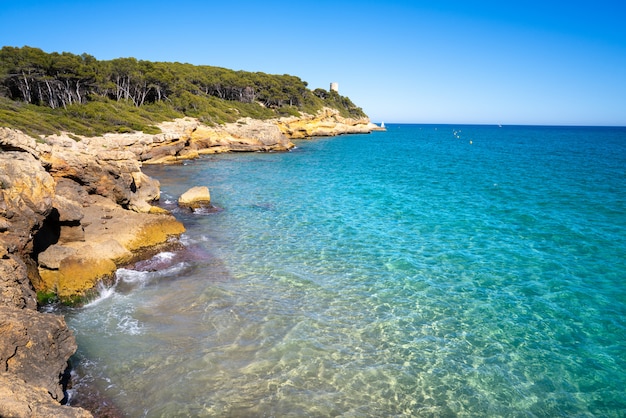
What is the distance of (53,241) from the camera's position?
1322 cm

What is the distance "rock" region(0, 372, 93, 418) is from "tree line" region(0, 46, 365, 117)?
176 ft

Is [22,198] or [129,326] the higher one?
[22,198]

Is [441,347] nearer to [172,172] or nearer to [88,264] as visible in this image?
[88,264]

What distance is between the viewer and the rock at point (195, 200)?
2323 centimetres

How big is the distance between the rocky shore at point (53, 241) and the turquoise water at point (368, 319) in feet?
3.72

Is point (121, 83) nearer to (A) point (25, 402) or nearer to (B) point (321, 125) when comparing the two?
(B) point (321, 125)

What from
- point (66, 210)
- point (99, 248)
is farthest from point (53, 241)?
point (99, 248)

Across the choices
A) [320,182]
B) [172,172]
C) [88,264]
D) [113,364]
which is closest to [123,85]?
[172,172]

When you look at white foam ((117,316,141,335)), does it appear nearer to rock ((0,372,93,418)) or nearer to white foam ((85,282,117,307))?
white foam ((85,282,117,307))

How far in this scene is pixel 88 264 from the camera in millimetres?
12359

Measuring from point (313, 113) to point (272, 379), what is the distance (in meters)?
99.2

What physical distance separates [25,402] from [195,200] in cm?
1896

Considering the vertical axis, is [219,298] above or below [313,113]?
below

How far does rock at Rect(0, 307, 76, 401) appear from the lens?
6.45 m
